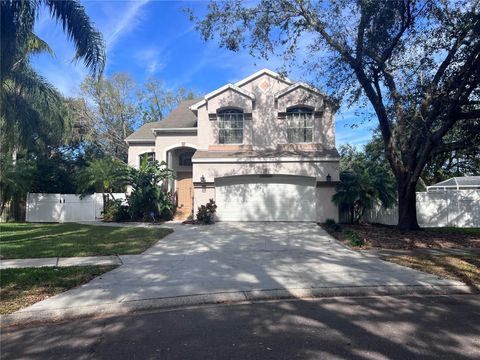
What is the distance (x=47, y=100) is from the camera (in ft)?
43.3

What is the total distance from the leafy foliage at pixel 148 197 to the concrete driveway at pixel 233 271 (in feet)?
19.9

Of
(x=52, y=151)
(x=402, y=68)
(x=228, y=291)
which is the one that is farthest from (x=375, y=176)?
(x=52, y=151)

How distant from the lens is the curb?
17.8 feet

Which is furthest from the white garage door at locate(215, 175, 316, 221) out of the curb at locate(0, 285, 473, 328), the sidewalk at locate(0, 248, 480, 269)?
the curb at locate(0, 285, 473, 328)

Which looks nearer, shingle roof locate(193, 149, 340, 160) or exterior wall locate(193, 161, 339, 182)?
exterior wall locate(193, 161, 339, 182)

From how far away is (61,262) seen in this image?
29.1 ft

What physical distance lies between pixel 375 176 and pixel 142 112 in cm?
2549

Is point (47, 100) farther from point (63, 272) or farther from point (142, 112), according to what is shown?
point (142, 112)

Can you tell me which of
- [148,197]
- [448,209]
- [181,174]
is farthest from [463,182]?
[148,197]

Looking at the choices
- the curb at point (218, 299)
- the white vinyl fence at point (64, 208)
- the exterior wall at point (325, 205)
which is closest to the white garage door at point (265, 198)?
the exterior wall at point (325, 205)

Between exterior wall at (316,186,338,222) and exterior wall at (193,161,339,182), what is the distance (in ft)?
2.16

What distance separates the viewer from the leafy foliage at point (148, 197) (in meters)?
18.1

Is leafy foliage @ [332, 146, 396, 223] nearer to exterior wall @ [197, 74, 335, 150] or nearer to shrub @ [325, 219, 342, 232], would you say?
shrub @ [325, 219, 342, 232]

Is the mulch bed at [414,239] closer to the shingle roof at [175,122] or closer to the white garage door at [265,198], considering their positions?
the white garage door at [265,198]
